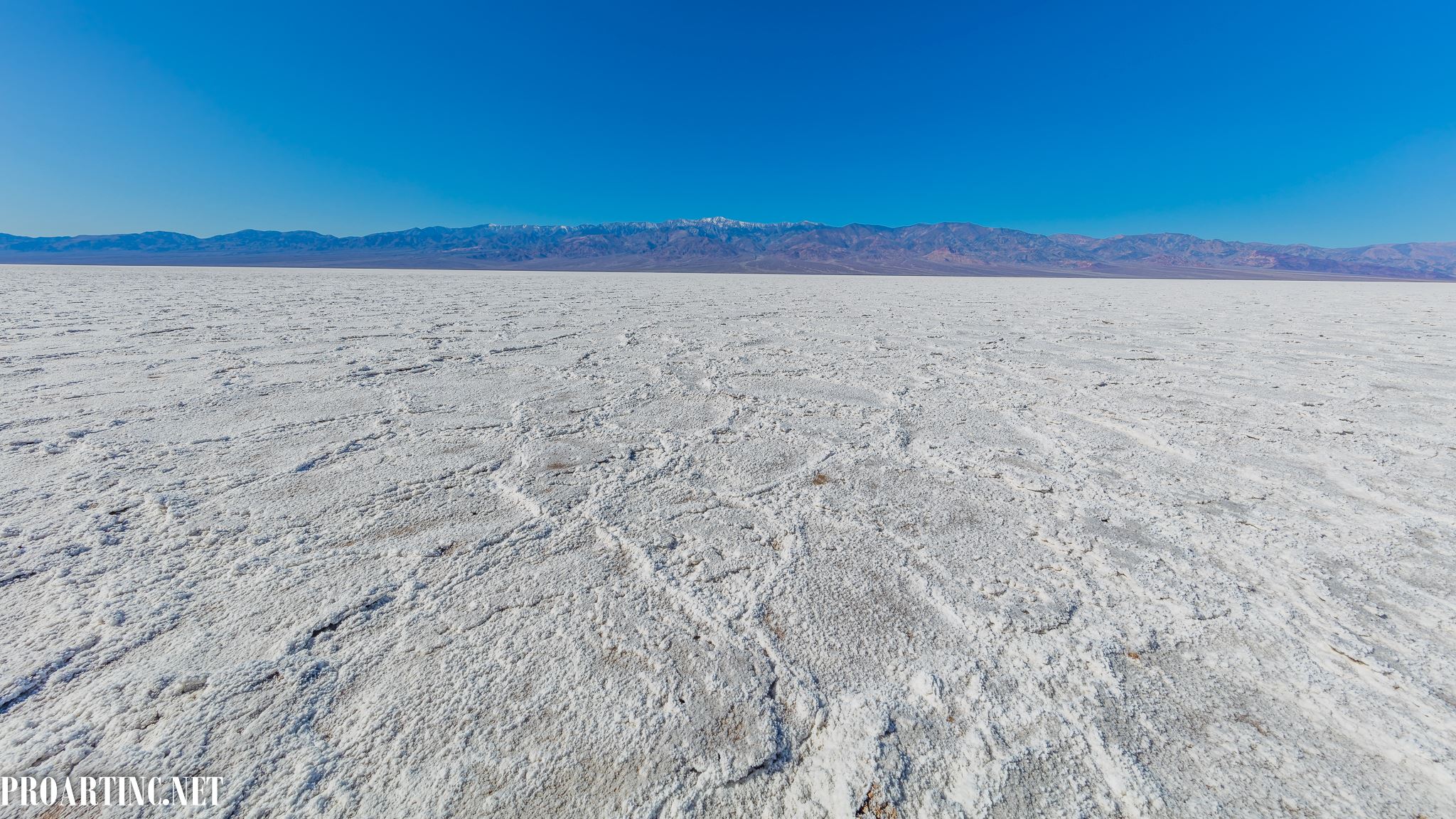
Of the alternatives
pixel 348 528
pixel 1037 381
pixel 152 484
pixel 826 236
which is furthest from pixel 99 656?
pixel 826 236

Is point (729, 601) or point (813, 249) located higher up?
point (813, 249)

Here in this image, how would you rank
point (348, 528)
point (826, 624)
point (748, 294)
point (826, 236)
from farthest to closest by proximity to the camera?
1. point (826, 236)
2. point (748, 294)
3. point (348, 528)
4. point (826, 624)

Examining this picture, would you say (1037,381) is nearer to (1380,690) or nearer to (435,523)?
(1380,690)

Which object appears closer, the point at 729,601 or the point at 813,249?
the point at 729,601

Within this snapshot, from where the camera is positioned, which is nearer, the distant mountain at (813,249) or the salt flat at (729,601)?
the salt flat at (729,601)
